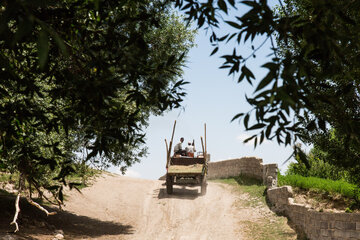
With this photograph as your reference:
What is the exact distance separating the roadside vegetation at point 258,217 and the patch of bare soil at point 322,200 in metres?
1.06

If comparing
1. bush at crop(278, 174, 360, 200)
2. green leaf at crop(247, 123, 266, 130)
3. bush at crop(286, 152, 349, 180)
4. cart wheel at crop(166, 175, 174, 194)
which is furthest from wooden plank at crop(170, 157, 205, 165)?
green leaf at crop(247, 123, 266, 130)

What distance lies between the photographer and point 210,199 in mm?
18109

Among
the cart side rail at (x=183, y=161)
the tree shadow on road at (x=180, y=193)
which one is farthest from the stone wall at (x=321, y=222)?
the cart side rail at (x=183, y=161)

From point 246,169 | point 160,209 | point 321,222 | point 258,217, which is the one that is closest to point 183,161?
point 246,169

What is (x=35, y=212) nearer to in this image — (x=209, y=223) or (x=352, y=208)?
(x=209, y=223)

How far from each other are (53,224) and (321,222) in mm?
8882

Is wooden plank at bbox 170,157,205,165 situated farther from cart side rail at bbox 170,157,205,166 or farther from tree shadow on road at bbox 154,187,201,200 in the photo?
tree shadow on road at bbox 154,187,201,200

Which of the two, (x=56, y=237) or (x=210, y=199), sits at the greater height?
(x=210, y=199)

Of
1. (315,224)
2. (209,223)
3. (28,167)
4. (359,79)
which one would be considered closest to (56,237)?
(209,223)

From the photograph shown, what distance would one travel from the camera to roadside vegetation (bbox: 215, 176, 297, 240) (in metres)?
12.9

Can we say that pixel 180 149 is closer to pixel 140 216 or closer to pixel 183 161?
pixel 183 161

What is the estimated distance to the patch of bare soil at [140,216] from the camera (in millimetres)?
13156

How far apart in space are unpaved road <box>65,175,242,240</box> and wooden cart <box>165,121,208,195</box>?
57cm

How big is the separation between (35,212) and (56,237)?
279 cm
